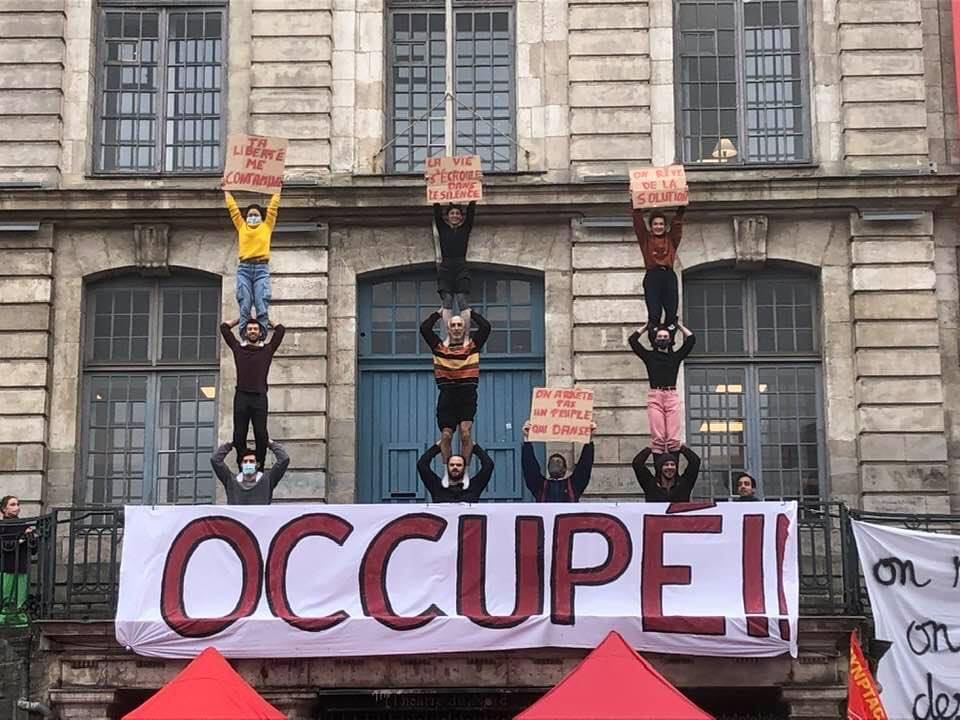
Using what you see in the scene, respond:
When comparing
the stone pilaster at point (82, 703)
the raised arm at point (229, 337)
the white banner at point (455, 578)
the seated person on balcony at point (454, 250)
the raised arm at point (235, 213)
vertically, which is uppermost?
Result: the raised arm at point (235, 213)

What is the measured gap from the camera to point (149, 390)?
19844 millimetres

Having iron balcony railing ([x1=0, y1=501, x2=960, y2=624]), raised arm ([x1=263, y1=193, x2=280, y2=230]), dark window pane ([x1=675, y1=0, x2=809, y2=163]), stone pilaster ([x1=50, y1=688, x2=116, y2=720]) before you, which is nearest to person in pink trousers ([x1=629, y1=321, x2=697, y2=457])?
iron balcony railing ([x1=0, y1=501, x2=960, y2=624])

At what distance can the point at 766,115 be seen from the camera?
67.2 ft

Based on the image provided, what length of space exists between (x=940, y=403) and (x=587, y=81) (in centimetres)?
578

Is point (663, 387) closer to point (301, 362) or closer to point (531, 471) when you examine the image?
point (531, 471)

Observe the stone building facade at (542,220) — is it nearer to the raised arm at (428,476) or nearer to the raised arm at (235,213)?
the raised arm at (235,213)

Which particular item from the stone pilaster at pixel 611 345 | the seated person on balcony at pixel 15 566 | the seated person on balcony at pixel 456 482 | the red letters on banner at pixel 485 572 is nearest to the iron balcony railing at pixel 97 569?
the seated person on balcony at pixel 15 566

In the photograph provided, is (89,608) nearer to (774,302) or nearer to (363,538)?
(363,538)

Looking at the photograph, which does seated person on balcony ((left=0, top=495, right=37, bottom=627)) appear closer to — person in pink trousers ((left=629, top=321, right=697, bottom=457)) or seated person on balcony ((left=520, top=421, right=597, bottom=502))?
seated person on balcony ((left=520, top=421, right=597, bottom=502))

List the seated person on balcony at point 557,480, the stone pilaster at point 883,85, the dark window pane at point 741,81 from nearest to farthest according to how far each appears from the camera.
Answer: the seated person on balcony at point 557,480, the stone pilaster at point 883,85, the dark window pane at point 741,81

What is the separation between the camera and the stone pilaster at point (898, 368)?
741 inches

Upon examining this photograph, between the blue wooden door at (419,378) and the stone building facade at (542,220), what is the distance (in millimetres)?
253

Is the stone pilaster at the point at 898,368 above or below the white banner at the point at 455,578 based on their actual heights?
above

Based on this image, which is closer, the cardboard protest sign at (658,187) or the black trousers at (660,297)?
the cardboard protest sign at (658,187)
